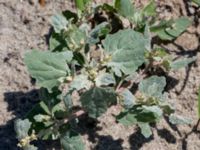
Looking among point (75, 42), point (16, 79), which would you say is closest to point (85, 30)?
point (75, 42)

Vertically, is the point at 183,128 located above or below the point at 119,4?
below

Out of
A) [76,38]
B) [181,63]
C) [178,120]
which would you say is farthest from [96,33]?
[178,120]

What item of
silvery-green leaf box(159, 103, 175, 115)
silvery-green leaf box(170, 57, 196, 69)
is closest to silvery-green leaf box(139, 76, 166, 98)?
silvery-green leaf box(159, 103, 175, 115)

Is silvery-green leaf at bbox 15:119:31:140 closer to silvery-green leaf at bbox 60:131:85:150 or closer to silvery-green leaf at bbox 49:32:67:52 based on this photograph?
silvery-green leaf at bbox 60:131:85:150

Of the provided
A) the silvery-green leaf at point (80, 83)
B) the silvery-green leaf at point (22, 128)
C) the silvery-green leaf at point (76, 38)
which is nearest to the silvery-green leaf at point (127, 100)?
the silvery-green leaf at point (80, 83)

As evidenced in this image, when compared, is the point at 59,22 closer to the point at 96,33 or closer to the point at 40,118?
the point at 96,33

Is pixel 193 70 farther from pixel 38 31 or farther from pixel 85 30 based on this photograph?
pixel 38 31

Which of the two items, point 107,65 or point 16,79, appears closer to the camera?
point 107,65
